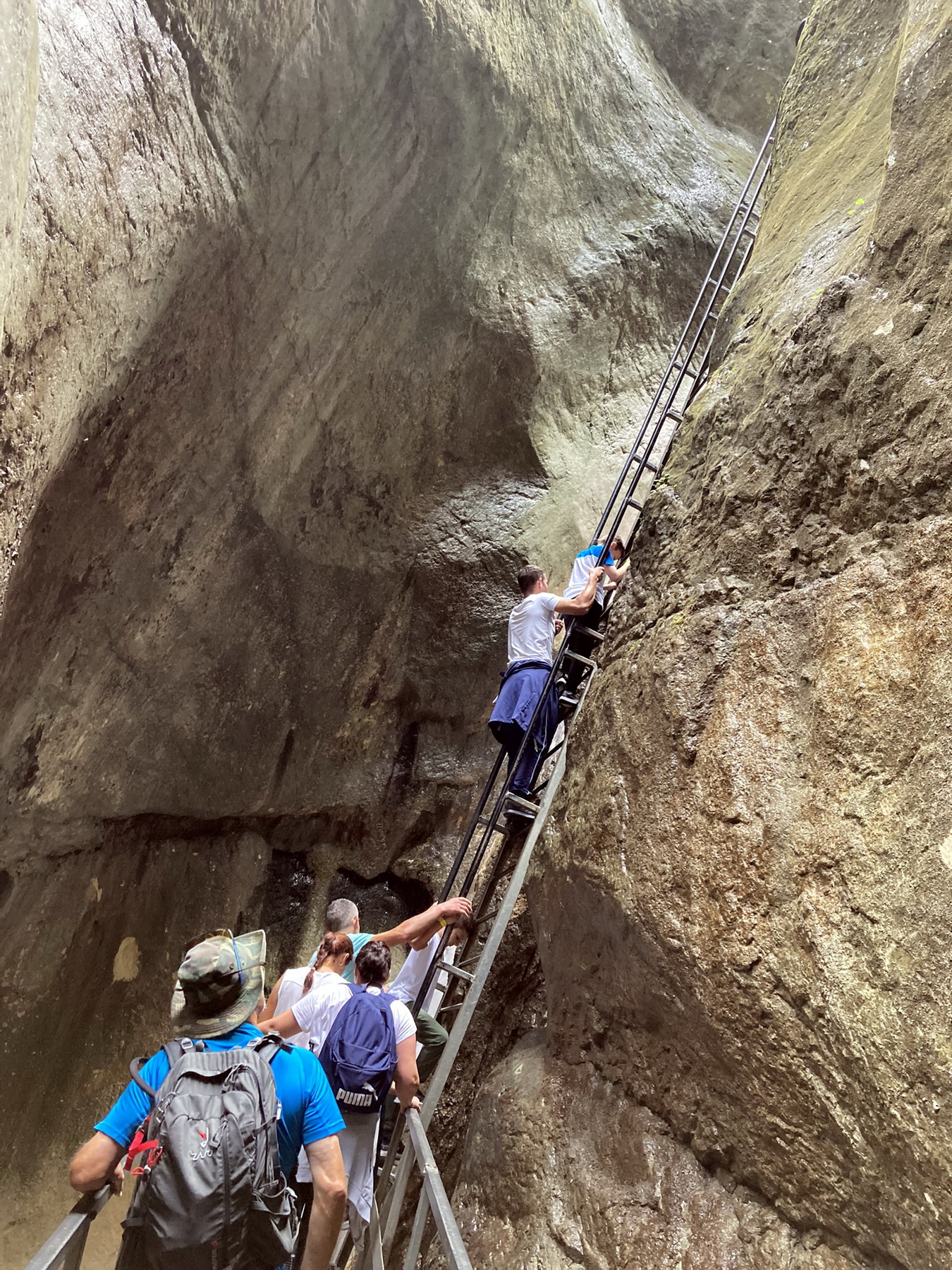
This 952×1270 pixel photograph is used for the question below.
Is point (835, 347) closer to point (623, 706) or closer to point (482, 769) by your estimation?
point (623, 706)

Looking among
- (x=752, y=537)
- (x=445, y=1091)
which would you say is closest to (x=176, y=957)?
(x=445, y=1091)

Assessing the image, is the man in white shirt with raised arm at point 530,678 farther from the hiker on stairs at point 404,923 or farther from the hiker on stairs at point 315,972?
the hiker on stairs at point 315,972

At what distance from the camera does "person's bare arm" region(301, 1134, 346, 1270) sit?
2.07 metres

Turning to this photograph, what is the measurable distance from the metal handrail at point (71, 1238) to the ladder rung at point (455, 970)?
1.87 meters

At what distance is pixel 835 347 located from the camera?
3.22m

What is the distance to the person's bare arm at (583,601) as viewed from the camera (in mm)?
4582

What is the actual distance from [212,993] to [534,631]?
3.04 metres

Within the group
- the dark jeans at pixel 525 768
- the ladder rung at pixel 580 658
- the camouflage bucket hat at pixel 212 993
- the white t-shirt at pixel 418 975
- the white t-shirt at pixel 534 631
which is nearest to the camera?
the camouflage bucket hat at pixel 212 993

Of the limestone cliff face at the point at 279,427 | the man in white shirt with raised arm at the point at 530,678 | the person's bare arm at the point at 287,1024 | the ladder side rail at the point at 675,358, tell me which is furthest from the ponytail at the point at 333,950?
the ladder side rail at the point at 675,358

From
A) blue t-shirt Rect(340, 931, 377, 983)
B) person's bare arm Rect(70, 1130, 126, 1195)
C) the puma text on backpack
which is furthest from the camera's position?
blue t-shirt Rect(340, 931, 377, 983)

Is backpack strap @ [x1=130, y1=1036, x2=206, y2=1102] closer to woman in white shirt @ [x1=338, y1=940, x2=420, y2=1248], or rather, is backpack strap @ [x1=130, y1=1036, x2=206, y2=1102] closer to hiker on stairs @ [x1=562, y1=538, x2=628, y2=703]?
woman in white shirt @ [x1=338, y1=940, x2=420, y2=1248]

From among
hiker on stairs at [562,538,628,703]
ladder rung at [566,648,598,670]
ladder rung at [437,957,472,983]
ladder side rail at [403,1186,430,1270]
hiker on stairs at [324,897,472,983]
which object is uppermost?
hiker on stairs at [562,538,628,703]

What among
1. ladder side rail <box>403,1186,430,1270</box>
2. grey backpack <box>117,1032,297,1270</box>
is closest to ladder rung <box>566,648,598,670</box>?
ladder side rail <box>403,1186,430,1270</box>

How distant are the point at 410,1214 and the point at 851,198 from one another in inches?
187
